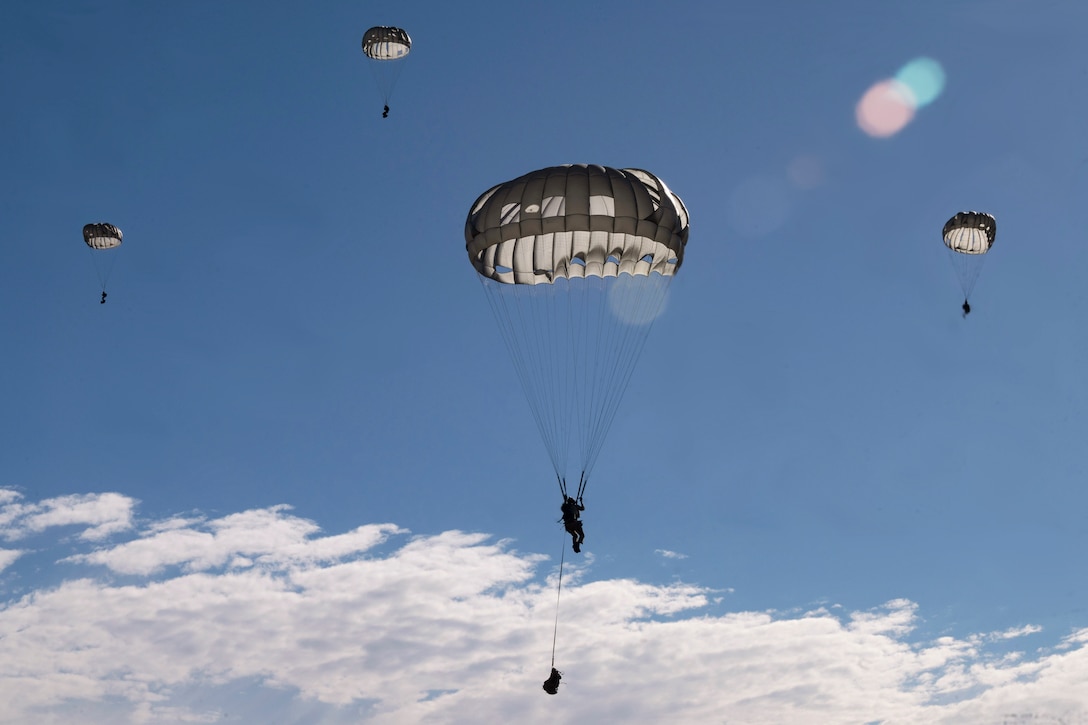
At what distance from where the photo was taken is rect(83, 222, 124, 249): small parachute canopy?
6041 centimetres

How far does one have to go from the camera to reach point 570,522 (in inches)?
1264

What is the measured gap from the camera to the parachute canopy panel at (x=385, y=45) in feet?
192

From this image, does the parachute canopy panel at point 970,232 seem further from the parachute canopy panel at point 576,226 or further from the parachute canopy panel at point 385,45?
the parachute canopy panel at point 385,45

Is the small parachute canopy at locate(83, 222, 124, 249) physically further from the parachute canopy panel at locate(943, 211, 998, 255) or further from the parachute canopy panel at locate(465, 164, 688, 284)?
the parachute canopy panel at locate(943, 211, 998, 255)

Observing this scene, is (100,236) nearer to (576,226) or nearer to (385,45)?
(385,45)

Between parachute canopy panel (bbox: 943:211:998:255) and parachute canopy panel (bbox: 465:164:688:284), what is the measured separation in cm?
2479

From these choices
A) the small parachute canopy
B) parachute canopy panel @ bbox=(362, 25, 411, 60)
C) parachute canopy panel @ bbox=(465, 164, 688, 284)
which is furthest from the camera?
the small parachute canopy

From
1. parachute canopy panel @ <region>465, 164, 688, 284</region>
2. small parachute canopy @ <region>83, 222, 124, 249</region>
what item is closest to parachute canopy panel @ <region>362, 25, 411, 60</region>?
small parachute canopy @ <region>83, 222, 124, 249</region>

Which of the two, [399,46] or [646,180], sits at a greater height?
[399,46]

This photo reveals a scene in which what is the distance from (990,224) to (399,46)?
3108 centimetres

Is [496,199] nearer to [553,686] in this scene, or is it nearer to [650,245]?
[650,245]

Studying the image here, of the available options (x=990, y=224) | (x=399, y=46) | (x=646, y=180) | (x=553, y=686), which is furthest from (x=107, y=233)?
(x=990, y=224)

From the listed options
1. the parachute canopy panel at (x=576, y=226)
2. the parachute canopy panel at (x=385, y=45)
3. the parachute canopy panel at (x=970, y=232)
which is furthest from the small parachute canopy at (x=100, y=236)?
the parachute canopy panel at (x=970, y=232)

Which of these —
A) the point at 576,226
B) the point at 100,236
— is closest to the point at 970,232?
the point at 576,226
